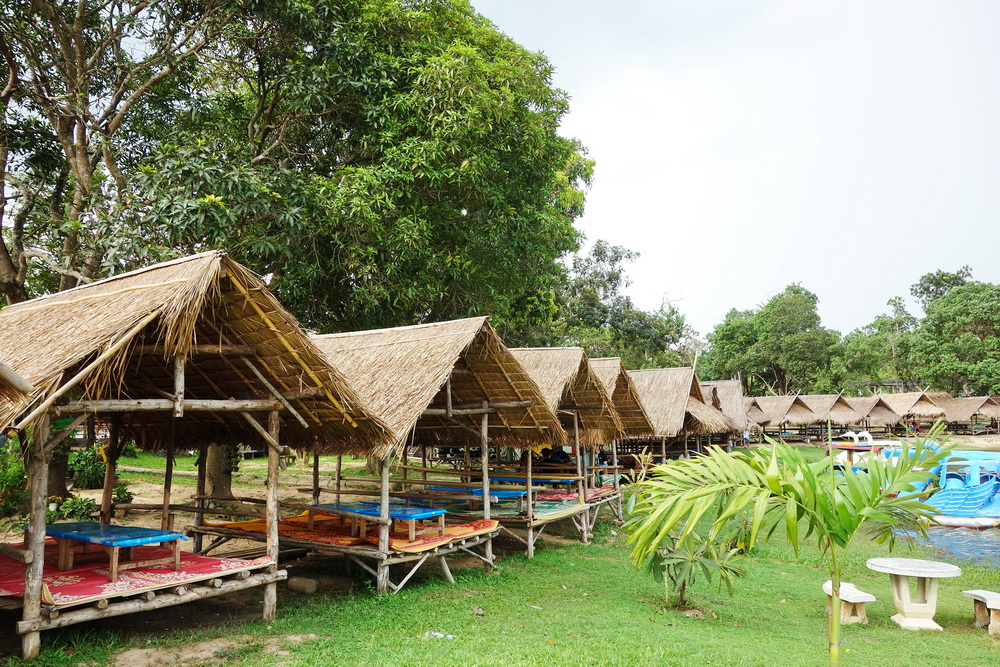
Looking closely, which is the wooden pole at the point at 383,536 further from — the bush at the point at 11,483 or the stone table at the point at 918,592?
the bush at the point at 11,483

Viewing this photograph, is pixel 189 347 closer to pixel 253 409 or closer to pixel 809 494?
pixel 253 409

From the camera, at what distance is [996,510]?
15969 mm

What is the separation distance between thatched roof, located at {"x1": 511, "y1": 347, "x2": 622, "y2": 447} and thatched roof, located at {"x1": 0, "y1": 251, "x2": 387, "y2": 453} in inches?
166

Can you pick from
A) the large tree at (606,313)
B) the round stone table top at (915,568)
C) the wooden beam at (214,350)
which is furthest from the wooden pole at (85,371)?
the large tree at (606,313)

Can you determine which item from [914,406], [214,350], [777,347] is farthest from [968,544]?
[777,347]

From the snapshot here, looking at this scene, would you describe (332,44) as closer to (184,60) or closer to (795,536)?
(184,60)

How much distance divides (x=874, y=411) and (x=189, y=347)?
39.1 metres

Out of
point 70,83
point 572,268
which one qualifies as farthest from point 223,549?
point 572,268

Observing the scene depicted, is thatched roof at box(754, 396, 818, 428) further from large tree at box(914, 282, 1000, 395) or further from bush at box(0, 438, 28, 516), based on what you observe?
bush at box(0, 438, 28, 516)

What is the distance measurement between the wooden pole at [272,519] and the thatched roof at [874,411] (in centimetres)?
3660

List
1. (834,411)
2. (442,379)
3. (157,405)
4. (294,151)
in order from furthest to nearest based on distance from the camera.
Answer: (834,411) → (294,151) → (442,379) → (157,405)

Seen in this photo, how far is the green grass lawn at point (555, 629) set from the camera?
5430 millimetres

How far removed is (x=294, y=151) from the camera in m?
11.9

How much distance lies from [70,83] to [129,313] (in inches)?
286
